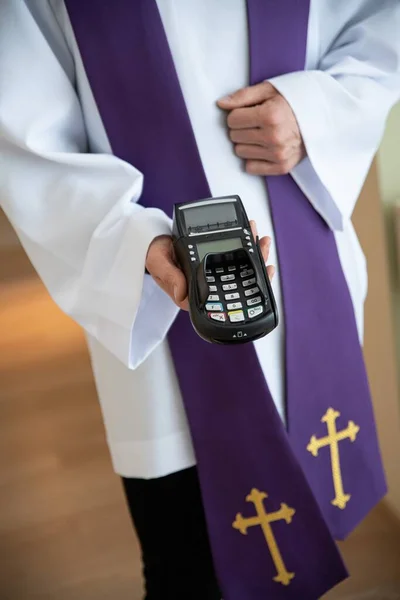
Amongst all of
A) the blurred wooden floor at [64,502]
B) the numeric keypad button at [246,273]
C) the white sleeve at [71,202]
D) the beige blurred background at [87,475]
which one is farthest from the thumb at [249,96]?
the blurred wooden floor at [64,502]

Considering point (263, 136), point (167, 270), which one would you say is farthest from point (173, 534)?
point (263, 136)

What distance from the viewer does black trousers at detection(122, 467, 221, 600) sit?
953 millimetres

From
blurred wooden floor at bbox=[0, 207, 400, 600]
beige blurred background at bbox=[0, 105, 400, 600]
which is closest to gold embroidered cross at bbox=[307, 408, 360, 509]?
beige blurred background at bbox=[0, 105, 400, 600]

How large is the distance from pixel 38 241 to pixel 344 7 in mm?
453

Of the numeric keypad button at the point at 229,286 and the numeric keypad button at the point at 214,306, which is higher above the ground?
the numeric keypad button at the point at 229,286

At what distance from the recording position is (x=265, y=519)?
0.96 m

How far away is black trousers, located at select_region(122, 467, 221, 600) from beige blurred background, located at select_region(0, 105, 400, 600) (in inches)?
21.5

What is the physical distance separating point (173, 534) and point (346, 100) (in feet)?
1.85

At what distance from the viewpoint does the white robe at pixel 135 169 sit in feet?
2.64

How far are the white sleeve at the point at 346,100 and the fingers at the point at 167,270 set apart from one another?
0.69ft

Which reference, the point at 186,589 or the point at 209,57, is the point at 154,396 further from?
the point at 209,57

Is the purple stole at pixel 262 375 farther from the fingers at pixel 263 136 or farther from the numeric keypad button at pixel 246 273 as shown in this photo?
the numeric keypad button at pixel 246 273

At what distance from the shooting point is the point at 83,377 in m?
2.63

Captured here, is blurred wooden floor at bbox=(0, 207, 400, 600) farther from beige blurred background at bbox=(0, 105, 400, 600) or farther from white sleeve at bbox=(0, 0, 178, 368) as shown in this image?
white sleeve at bbox=(0, 0, 178, 368)
